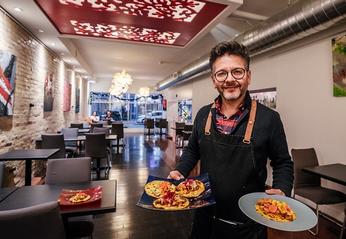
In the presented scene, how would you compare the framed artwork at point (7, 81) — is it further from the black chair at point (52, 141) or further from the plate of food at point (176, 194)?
the plate of food at point (176, 194)

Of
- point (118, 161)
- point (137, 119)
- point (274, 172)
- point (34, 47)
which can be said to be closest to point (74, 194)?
point (274, 172)

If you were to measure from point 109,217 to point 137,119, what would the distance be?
36.5ft

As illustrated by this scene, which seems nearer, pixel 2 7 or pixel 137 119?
pixel 2 7

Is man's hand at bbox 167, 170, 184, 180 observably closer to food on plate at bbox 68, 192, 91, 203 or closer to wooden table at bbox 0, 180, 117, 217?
wooden table at bbox 0, 180, 117, 217

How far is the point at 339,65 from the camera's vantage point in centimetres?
279

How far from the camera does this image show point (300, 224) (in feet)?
2.84

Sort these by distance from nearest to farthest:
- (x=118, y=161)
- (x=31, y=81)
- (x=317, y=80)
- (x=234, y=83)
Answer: (x=234, y=83) → (x=317, y=80) → (x=31, y=81) → (x=118, y=161)

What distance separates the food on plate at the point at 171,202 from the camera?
0.97 m

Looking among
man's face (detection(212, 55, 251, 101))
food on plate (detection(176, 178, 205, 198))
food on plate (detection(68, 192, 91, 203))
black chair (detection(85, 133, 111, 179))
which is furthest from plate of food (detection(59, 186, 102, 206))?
black chair (detection(85, 133, 111, 179))

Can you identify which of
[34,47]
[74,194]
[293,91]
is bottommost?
[74,194]

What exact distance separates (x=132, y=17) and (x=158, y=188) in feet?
9.44

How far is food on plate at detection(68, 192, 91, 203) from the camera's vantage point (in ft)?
4.80

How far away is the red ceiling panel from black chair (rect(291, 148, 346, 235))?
2223mm

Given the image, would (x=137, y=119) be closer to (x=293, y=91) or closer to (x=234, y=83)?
(x=293, y=91)
